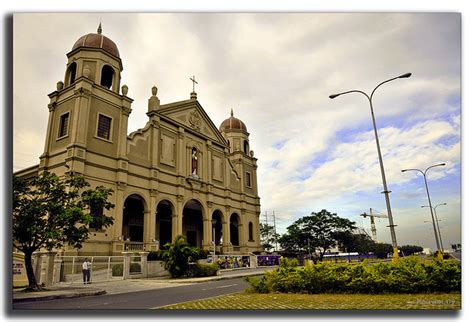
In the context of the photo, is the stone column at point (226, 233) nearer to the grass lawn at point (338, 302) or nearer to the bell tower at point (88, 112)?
the bell tower at point (88, 112)

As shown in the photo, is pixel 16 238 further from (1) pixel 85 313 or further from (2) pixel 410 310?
(2) pixel 410 310

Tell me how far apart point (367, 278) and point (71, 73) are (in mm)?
24423

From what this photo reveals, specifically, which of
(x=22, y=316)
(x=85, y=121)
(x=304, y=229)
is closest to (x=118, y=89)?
(x=85, y=121)

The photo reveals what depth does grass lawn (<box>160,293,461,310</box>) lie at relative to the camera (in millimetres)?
7621

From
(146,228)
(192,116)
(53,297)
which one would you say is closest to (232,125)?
(192,116)

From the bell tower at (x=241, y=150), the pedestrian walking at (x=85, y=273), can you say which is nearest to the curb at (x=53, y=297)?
the pedestrian walking at (x=85, y=273)

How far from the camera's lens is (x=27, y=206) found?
12.9m

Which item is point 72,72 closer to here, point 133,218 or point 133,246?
point 133,218

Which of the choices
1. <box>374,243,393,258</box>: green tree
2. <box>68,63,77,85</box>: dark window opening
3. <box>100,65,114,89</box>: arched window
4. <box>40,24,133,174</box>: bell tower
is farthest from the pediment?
<box>374,243,393,258</box>: green tree

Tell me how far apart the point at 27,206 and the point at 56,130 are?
40.1 feet

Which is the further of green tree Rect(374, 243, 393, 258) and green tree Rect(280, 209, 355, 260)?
green tree Rect(374, 243, 393, 258)

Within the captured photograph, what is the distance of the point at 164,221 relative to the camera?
3138cm

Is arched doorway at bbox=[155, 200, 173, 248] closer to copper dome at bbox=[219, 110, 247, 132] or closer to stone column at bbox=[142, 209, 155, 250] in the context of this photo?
stone column at bbox=[142, 209, 155, 250]

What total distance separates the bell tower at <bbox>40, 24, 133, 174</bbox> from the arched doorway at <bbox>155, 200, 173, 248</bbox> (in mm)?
7719
